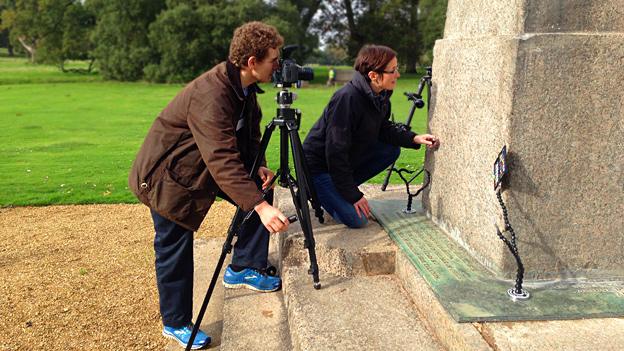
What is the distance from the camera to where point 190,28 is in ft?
111

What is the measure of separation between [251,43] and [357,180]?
1.78 m

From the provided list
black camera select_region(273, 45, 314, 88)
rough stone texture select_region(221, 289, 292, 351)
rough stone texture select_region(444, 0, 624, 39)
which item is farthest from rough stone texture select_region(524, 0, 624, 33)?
rough stone texture select_region(221, 289, 292, 351)

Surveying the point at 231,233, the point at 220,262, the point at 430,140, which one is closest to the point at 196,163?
the point at 231,233

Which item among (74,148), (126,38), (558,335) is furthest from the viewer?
(126,38)

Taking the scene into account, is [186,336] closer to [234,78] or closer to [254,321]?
[254,321]

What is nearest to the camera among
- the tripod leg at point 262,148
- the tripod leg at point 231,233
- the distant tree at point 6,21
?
the tripod leg at point 231,233

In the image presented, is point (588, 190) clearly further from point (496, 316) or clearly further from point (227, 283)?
point (227, 283)

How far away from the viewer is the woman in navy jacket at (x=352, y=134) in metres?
3.84

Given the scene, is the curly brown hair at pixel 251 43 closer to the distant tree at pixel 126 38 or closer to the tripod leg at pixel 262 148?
the tripod leg at pixel 262 148

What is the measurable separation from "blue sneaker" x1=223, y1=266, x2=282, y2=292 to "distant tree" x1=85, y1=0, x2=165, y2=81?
34.1 metres

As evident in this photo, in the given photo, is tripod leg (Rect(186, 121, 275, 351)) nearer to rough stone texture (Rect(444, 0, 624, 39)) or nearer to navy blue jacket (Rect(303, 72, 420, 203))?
navy blue jacket (Rect(303, 72, 420, 203))

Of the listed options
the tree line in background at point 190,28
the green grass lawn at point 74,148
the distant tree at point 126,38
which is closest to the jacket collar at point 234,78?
the green grass lawn at point 74,148

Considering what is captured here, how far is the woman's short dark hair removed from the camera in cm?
381

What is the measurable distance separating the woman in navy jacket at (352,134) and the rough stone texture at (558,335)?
4.91 ft
